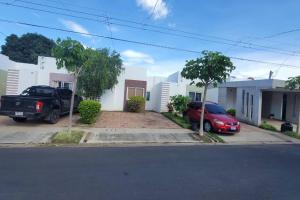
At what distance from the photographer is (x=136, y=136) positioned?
46.8 feet

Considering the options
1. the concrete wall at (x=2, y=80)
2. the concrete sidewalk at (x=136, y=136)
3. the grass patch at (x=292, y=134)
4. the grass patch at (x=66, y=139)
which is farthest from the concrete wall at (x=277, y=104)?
the concrete wall at (x=2, y=80)

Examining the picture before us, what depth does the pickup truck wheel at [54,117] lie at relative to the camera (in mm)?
16234

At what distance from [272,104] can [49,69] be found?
65.3 feet

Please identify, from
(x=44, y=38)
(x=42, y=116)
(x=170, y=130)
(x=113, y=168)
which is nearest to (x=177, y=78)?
(x=170, y=130)

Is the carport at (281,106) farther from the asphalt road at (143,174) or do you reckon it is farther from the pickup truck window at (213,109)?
the asphalt road at (143,174)

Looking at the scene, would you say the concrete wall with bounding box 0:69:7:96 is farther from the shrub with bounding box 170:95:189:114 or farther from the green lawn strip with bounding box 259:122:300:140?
the green lawn strip with bounding box 259:122:300:140

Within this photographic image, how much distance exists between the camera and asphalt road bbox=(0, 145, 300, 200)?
5871 millimetres

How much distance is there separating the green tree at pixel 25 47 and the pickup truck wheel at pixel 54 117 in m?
46.8

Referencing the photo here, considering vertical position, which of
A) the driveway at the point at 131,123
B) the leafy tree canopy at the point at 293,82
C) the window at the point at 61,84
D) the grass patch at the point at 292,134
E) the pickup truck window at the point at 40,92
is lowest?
the grass patch at the point at 292,134

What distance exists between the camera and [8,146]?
36.4ft

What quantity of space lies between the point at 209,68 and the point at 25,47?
2164 inches

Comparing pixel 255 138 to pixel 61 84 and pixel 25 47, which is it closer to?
pixel 61 84

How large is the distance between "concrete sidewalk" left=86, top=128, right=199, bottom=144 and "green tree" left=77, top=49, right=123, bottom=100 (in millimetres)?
6961

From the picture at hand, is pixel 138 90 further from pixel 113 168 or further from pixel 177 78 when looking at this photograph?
pixel 113 168
